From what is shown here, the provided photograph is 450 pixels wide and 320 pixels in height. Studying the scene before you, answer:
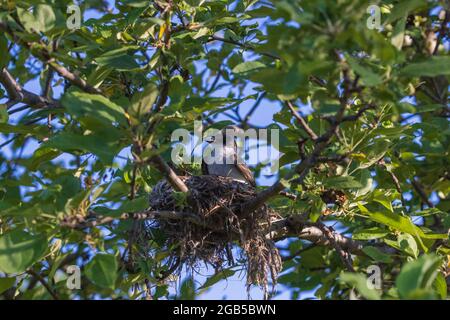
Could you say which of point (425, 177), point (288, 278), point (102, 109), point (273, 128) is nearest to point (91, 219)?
point (102, 109)

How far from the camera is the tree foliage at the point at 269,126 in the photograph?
3193mm

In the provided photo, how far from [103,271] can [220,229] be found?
1.46m

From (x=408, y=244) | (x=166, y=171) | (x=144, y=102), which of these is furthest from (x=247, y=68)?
(x=408, y=244)

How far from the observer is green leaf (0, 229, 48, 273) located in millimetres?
3793

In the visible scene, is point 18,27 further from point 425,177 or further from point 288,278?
point 425,177

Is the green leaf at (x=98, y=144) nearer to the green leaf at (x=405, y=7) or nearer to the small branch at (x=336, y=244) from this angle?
the green leaf at (x=405, y=7)

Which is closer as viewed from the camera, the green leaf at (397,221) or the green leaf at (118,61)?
the green leaf at (118,61)

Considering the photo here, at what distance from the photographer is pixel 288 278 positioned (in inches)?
246

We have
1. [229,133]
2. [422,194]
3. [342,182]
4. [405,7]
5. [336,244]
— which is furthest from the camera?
[229,133]

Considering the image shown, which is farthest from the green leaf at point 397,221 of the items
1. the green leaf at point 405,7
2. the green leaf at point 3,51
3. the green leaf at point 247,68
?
the green leaf at point 3,51

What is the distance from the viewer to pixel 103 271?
12.4 ft

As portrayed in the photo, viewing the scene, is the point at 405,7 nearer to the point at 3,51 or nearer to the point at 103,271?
the point at 103,271

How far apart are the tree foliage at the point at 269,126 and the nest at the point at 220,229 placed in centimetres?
14
